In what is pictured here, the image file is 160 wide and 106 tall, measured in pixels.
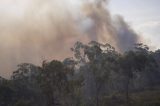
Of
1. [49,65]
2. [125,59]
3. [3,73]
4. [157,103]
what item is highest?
[3,73]

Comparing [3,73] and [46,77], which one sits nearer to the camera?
[46,77]

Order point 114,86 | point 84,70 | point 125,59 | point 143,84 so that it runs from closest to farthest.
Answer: point 125,59, point 84,70, point 114,86, point 143,84

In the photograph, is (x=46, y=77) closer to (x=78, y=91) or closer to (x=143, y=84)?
(x=78, y=91)

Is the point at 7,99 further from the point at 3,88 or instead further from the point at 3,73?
the point at 3,73

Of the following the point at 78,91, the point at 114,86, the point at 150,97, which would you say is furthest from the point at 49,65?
the point at 114,86

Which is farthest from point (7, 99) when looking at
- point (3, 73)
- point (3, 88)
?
point (3, 73)

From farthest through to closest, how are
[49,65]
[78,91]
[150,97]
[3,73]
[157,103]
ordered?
[3,73] → [150,97] → [157,103] → [78,91] → [49,65]

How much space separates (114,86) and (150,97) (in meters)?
35.3

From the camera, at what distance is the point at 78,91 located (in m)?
75.7

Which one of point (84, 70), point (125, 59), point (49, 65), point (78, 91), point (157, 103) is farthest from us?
point (84, 70)

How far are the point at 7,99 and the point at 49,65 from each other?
2699 centimetres

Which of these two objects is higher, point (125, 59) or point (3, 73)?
point (3, 73)

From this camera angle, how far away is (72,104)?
8131 centimetres

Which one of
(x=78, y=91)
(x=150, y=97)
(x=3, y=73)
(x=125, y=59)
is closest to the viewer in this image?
(x=78, y=91)
